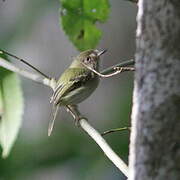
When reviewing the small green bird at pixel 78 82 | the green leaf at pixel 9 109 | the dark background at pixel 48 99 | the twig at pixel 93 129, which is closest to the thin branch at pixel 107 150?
the twig at pixel 93 129

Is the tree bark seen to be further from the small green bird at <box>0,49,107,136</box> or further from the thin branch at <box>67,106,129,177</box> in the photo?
the small green bird at <box>0,49,107,136</box>

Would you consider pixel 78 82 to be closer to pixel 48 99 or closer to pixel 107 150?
pixel 107 150

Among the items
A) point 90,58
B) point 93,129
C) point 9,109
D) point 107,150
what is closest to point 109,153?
point 107,150

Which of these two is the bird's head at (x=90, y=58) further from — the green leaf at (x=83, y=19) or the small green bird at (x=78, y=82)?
the green leaf at (x=83, y=19)

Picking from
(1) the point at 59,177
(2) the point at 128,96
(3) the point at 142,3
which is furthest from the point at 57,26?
(3) the point at 142,3

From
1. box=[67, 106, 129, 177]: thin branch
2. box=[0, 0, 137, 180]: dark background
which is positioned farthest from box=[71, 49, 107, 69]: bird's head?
box=[67, 106, 129, 177]: thin branch

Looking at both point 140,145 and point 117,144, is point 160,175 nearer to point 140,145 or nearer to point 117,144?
point 140,145

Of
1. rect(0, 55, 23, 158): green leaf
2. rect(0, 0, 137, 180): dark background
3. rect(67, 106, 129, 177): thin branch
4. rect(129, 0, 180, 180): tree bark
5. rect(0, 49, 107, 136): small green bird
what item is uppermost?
rect(129, 0, 180, 180): tree bark

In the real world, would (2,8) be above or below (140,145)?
below
